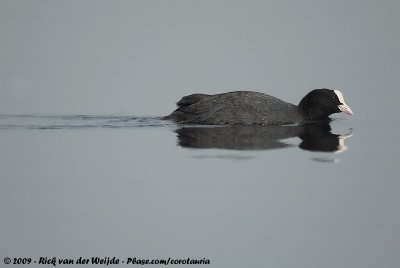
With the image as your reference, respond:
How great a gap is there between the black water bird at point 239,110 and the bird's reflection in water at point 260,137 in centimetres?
33

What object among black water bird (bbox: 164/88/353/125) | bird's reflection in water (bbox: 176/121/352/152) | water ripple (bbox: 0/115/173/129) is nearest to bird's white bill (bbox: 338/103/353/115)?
black water bird (bbox: 164/88/353/125)

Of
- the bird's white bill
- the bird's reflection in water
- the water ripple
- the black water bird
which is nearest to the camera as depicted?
the bird's reflection in water

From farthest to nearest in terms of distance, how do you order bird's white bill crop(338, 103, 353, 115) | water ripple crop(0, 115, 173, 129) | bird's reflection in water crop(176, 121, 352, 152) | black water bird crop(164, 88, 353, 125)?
1. bird's white bill crop(338, 103, 353, 115)
2. black water bird crop(164, 88, 353, 125)
3. water ripple crop(0, 115, 173, 129)
4. bird's reflection in water crop(176, 121, 352, 152)

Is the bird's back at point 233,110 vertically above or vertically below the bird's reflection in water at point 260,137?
above

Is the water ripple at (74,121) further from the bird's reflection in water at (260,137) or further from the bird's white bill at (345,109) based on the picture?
the bird's white bill at (345,109)

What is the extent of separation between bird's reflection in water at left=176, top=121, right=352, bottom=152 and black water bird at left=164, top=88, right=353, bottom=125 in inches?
13.1

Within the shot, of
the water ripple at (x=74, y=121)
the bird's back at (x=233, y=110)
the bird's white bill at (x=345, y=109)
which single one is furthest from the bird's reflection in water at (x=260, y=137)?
the water ripple at (x=74, y=121)

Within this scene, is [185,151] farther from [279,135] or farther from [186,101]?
[186,101]

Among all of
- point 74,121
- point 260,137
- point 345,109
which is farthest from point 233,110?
point 74,121

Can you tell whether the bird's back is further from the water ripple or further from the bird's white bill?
the bird's white bill

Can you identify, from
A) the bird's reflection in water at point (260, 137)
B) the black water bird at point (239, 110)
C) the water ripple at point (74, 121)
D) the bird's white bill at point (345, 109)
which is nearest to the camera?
the bird's reflection in water at point (260, 137)

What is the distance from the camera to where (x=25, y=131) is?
10.6 m

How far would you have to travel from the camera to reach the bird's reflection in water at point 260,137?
30.6 feet

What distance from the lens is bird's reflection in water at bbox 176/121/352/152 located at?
933cm
